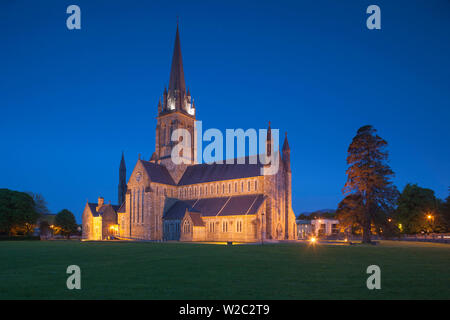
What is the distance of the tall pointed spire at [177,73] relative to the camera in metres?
81.8

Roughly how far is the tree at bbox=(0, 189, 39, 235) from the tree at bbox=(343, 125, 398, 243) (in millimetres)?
61162

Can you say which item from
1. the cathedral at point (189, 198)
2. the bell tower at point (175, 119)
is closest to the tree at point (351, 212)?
the cathedral at point (189, 198)

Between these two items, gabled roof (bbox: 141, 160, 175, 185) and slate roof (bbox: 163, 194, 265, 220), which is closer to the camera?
slate roof (bbox: 163, 194, 265, 220)

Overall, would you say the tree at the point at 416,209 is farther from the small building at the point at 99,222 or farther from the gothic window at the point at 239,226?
the small building at the point at 99,222

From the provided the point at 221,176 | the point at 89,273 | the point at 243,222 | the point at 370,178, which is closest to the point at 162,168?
the point at 221,176

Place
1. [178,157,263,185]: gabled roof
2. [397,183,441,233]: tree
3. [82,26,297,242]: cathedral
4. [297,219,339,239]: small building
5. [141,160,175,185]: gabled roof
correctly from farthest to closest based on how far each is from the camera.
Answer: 1. [297,219,339,239]: small building
2. [141,160,175,185]: gabled roof
3. [397,183,441,233]: tree
4. [178,157,263,185]: gabled roof
5. [82,26,297,242]: cathedral

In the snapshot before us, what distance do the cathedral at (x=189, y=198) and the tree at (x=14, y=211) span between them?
16141 mm

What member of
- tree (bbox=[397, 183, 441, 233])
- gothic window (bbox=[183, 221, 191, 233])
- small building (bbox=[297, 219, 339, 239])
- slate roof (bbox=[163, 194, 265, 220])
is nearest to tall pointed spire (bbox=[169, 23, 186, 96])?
slate roof (bbox=[163, 194, 265, 220])

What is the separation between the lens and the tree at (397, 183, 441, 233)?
2768 inches

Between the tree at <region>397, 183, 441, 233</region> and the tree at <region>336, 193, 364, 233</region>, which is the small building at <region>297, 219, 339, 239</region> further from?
the tree at <region>336, 193, 364, 233</region>

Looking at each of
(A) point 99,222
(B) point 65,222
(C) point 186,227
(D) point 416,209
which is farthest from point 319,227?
(B) point 65,222

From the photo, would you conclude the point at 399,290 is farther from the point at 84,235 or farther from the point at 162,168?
the point at 84,235

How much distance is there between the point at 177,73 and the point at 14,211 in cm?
4552
